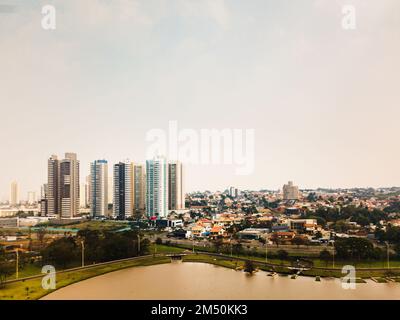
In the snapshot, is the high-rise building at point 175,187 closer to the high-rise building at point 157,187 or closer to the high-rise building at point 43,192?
the high-rise building at point 157,187

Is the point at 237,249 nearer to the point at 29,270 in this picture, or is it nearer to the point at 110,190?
the point at 29,270

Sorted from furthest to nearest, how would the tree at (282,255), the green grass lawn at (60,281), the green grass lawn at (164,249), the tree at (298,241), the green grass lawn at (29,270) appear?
the green grass lawn at (164,249) < the tree at (298,241) < the tree at (282,255) < the green grass lawn at (29,270) < the green grass lawn at (60,281)

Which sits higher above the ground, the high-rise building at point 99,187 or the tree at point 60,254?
the high-rise building at point 99,187

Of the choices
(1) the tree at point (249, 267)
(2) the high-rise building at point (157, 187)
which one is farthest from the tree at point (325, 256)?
(2) the high-rise building at point (157, 187)

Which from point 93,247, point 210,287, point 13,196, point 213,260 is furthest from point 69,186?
point 210,287

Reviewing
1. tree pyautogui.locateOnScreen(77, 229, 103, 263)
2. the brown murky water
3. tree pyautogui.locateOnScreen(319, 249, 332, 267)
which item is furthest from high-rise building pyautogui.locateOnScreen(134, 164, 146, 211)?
tree pyautogui.locateOnScreen(319, 249, 332, 267)

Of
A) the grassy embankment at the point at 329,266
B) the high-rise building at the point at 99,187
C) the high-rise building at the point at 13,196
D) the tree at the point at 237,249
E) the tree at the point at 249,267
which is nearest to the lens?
the grassy embankment at the point at 329,266
